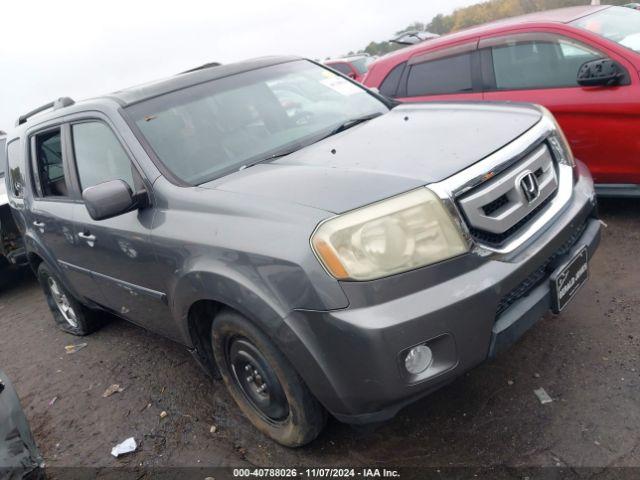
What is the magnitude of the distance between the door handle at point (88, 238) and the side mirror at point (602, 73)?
141 inches

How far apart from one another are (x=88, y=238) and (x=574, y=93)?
3.64 m

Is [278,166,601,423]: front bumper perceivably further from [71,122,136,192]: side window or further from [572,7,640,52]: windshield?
[572,7,640,52]: windshield

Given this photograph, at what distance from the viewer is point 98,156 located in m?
3.25

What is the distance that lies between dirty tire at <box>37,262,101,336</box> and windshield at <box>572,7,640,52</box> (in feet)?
15.0

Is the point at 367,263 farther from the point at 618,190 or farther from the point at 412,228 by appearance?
the point at 618,190

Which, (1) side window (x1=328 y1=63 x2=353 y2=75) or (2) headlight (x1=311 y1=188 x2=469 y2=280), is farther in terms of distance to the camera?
(1) side window (x1=328 y1=63 x2=353 y2=75)

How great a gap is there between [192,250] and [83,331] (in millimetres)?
2706

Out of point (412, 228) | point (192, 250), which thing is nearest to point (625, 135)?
point (412, 228)

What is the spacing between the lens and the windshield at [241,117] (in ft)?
9.31

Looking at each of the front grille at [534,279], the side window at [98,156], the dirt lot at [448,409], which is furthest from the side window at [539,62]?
the side window at [98,156]

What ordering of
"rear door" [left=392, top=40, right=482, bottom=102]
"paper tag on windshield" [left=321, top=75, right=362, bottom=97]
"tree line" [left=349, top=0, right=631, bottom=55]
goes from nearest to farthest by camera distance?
"paper tag on windshield" [left=321, top=75, right=362, bottom=97], "rear door" [left=392, top=40, right=482, bottom=102], "tree line" [left=349, top=0, right=631, bottom=55]

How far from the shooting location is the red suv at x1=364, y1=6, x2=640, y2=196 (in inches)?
155

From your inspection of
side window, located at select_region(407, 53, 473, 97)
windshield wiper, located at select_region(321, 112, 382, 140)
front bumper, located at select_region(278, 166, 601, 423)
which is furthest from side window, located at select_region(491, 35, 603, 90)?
front bumper, located at select_region(278, 166, 601, 423)

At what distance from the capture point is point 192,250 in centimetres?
246
